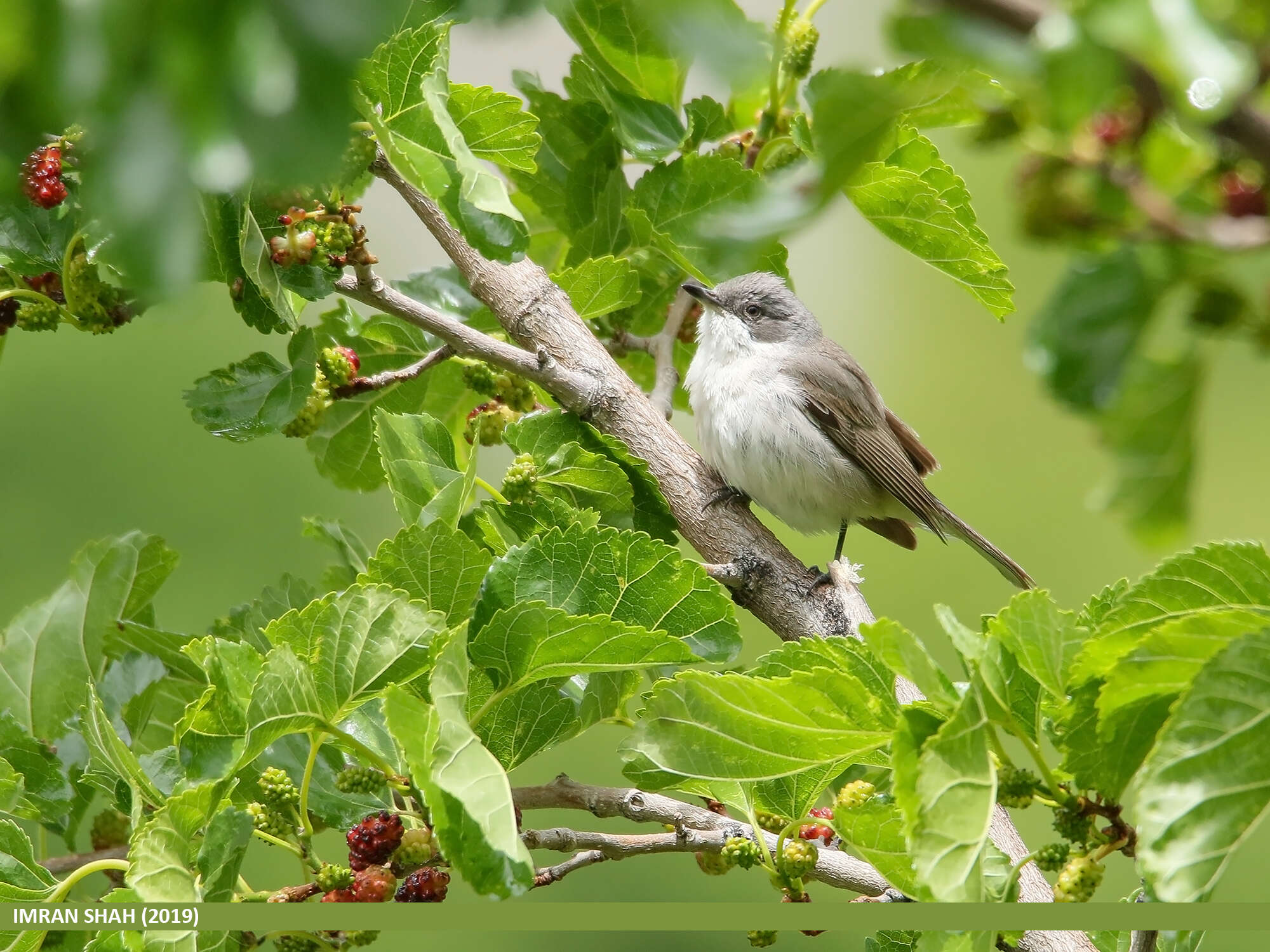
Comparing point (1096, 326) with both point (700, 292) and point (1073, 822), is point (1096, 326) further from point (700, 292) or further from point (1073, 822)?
point (700, 292)

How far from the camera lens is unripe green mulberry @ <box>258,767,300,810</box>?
3.97 ft

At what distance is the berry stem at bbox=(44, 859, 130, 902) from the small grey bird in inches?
57.0

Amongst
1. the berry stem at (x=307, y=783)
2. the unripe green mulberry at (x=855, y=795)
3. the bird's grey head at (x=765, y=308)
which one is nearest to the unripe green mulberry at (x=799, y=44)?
the bird's grey head at (x=765, y=308)

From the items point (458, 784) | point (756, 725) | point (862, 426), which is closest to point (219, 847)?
point (458, 784)

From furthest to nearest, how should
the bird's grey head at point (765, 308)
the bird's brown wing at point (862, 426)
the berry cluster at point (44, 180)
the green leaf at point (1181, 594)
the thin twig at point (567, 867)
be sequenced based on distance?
1. the bird's grey head at point (765, 308)
2. the bird's brown wing at point (862, 426)
3. the berry cluster at point (44, 180)
4. the thin twig at point (567, 867)
5. the green leaf at point (1181, 594)

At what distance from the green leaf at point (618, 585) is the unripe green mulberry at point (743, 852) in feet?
0.64

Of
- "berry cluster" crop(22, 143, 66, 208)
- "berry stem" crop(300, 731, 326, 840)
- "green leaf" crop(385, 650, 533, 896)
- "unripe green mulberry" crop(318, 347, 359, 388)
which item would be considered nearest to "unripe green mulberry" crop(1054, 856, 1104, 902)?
"green leaf" crop(385, 650, 533, 896)

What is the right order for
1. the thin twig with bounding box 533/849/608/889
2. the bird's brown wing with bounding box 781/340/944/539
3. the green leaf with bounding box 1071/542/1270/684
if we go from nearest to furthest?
1. the green leaf with bounding box 1071/542/1270/684
2. the thin twig with bounding box 533/849/608/889
3. the bird's brown wing with bounding box 781/340/944/539

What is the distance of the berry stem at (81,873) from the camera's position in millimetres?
1103

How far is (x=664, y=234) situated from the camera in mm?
1696

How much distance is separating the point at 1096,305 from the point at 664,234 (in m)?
1.23

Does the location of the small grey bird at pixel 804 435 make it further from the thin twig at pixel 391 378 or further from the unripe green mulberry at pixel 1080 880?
the unripe green mulberry at pixel 1080 880

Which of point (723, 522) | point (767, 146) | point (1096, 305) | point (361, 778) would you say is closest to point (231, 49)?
point (1096, 305)

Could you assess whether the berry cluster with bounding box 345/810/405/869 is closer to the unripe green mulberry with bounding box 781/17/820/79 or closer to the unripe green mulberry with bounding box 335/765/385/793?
the unripe green mulberry with bounding box 335/765/385/793
